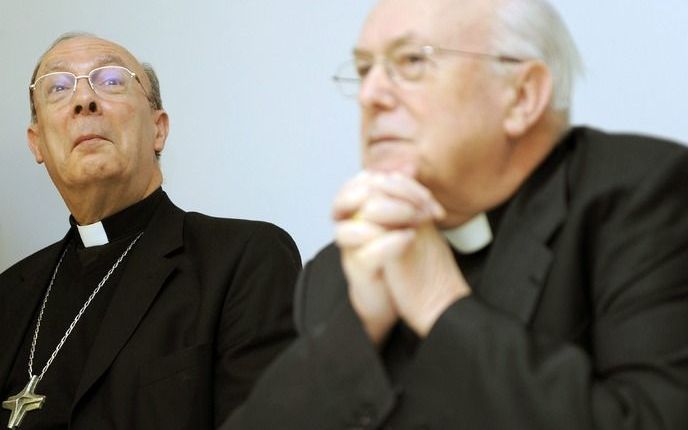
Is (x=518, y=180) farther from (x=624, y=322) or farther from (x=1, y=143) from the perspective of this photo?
(x=1, y=143)

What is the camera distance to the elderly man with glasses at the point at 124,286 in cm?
200

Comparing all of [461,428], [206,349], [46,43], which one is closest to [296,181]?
[206,349]

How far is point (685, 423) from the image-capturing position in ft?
3.62

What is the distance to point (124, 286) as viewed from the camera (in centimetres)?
217

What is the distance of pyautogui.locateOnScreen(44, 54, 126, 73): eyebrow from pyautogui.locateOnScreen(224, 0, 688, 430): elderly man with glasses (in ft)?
4.01

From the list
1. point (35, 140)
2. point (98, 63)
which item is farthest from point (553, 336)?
point (35, 140)

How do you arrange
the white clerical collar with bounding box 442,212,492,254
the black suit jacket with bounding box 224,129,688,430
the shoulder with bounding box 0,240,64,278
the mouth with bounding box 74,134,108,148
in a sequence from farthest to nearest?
the shoulder with bounding box 0,240,64,278 < the mouth with bounding box 74,134,108,148 < the white clerical collar with bounding box 442,212,492,254 < the black suit jacket with bounding box 224,129,688,430

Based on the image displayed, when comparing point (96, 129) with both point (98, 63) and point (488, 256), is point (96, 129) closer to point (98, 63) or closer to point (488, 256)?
point (98, 63)

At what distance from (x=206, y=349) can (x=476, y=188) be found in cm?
87

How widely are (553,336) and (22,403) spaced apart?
1310 mm

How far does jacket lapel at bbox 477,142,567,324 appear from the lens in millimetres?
1220

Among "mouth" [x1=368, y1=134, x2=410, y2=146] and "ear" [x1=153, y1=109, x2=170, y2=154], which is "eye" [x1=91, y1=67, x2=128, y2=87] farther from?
"mouth" [x1=368, y1=134, x2=410, y2=146]

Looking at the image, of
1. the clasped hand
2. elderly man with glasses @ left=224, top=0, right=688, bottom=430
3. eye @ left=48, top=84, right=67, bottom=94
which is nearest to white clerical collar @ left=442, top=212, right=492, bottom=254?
elderly man with glasses @ left=224, top=0, right=688, bottom=430

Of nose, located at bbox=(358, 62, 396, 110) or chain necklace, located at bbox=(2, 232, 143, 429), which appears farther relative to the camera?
chain necklace, located at bbox=(2, 232, 143, 429)
